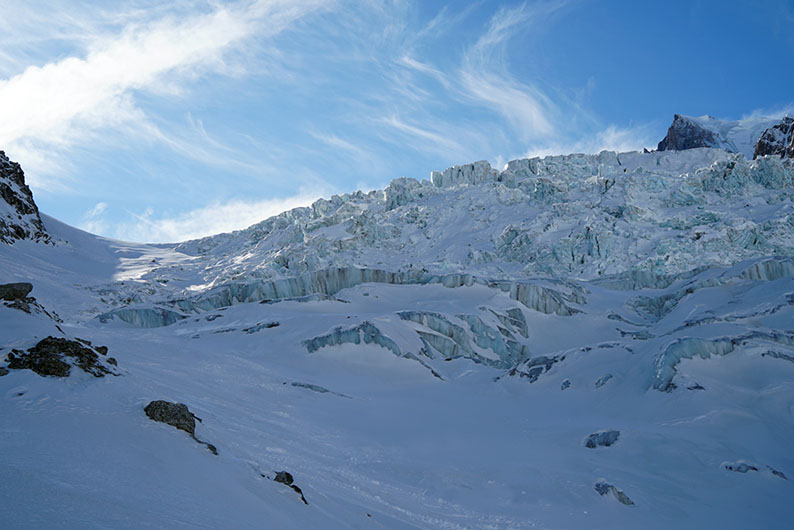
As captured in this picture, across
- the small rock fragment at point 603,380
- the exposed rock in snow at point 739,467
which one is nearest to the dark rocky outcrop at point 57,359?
the exposed rock in snow at point 739,467

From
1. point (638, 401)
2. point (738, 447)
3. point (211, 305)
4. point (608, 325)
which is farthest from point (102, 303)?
point (738, 447)

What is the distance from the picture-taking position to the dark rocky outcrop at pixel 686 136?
132875 mm

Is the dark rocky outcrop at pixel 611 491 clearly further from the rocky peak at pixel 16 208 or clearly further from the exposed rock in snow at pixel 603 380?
Answer: the rocky peak at pixel 16 208

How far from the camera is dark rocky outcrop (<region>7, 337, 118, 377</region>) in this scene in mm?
9969

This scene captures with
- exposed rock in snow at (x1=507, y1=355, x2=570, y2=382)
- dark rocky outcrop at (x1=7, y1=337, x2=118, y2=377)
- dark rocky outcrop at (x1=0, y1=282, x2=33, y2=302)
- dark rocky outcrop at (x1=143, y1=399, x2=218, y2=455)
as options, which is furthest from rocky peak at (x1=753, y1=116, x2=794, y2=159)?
dark rocky outcrop at (x1=7, y1=337, x2=118, y2=377)

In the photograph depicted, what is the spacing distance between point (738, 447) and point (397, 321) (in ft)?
71.3

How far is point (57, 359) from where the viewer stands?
1034 centimetres

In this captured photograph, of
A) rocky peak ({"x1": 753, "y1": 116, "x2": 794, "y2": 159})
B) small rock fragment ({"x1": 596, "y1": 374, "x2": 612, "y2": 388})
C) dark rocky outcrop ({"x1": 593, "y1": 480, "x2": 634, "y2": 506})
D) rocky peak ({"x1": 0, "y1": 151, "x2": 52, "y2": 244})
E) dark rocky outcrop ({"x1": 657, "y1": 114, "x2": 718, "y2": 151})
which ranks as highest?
dark rocky outcrop ({"x1": 657, "y1": 114, "x2": 718, "y2": 151})

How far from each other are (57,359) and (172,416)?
2.65m

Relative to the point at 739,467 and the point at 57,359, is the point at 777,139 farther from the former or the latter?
the point at 57,359

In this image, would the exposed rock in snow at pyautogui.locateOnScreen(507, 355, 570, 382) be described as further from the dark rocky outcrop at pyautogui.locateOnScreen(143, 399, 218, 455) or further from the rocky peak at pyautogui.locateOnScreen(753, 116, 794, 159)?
the rocky peak at pyautogui.locateOnScreen(753, 116, 794, 159)

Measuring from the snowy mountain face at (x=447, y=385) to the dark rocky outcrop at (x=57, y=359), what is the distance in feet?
0.20

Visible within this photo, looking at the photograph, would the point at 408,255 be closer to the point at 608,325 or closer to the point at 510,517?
the point at 608,325

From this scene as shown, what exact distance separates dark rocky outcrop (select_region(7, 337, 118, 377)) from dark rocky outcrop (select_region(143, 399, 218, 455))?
6.63ft
